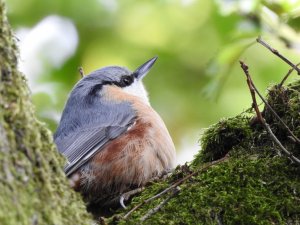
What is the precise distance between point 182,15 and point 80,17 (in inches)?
35.5

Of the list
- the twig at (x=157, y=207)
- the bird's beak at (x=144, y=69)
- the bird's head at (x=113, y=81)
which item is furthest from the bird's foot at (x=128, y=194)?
the bird's beak at (x=144, y=69)

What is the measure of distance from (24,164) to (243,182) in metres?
1.11

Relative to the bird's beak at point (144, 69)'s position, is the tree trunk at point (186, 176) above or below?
below

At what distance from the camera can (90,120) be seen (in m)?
3.80

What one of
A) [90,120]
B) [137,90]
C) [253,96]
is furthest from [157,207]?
[137,90]

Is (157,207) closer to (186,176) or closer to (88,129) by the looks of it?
(186,176)

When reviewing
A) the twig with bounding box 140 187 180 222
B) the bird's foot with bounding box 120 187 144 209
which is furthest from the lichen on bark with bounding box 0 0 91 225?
the bird's foot with bounding box 120 187 144 209

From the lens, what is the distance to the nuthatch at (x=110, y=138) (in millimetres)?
3201

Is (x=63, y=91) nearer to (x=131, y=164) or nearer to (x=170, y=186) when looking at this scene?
(x=131, y=164)

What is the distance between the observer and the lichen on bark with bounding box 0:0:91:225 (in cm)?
148

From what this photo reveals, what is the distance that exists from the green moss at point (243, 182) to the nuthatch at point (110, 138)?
1.87 ft

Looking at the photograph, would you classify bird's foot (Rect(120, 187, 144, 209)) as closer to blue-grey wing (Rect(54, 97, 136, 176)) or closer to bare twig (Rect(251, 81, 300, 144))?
blue-grey wing (Rect(54, 97, 136, 176))

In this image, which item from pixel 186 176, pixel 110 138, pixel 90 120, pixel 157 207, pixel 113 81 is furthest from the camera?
pixel 113 81

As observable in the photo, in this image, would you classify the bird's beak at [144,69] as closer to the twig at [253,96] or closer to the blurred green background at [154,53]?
the blurred green background at [154,53]
